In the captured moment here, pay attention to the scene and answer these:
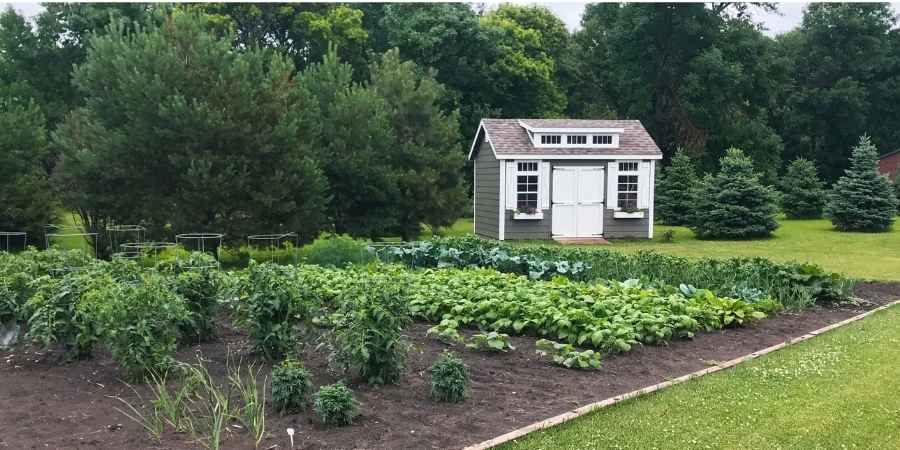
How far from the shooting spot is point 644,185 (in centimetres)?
2183

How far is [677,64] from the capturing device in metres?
37.0

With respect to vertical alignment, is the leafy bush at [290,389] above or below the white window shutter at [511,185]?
below

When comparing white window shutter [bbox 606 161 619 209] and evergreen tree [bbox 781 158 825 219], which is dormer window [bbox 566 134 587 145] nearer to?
white window shutter [bbox 606 161 619 209]

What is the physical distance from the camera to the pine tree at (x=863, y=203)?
23297mm

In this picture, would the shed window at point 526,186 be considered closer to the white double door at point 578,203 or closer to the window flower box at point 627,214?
the white double door at point 578,203

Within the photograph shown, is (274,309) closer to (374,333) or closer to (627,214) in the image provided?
(374,333)

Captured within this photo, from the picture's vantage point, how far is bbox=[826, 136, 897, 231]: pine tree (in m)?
23.3

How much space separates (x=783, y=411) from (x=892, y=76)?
1735 inches

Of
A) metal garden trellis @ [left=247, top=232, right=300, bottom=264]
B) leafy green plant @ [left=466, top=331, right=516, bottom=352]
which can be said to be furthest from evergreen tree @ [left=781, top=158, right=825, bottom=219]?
leafy green plant @ [left=466, top=331, right=516, bottom=352]

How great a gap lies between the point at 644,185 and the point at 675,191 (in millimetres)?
6339

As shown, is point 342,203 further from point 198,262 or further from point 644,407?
point 644,407

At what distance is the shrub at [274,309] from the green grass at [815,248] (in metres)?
10.3

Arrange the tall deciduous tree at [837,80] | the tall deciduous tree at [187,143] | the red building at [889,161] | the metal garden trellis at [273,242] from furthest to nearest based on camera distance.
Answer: the tall deciduous tree at [837,80] < the red building at [889,161] < the metal garden trellis at [273,242] < the tall deciduous tree at [187,143]

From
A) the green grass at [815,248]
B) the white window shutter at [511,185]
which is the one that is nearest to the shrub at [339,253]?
the green grass at [815,248]
